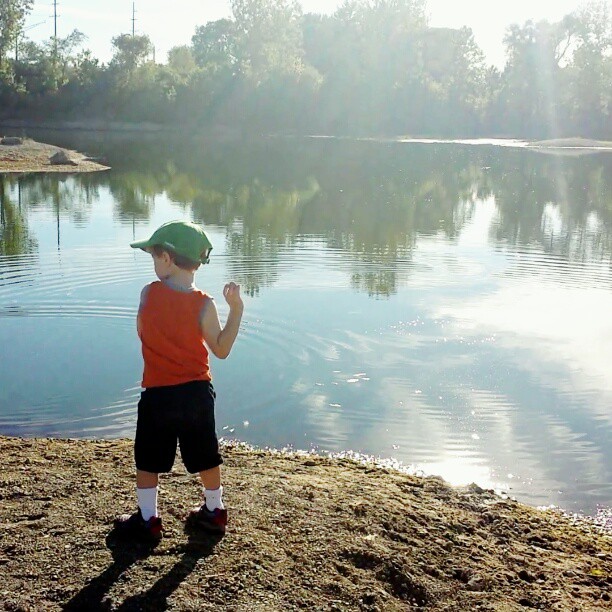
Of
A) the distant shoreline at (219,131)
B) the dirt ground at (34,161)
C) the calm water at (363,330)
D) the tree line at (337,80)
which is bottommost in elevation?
the calm water at (363,330)

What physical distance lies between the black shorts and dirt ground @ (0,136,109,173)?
2772 centimetres

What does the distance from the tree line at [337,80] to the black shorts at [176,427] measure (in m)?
63.8

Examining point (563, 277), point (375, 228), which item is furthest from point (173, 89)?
point (563, 277)

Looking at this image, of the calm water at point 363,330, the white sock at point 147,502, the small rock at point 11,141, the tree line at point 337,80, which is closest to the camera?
the white sock at point 147,502

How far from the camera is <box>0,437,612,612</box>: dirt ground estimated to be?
336 cm

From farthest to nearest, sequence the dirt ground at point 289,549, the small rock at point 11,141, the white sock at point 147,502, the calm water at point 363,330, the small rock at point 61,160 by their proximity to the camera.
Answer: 1. the small rock at point 11,141
2. the small rock at point 61,160
3. the calm water at point 363,330
4. the white sock at point 147,502
5. the dirt ground at point 289,549

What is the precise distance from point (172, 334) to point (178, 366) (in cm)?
15

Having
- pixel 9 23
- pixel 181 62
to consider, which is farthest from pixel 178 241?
pixel 181 62

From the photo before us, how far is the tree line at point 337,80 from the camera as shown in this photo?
7019 centimetres

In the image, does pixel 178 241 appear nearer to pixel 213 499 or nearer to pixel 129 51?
pixel 213 499

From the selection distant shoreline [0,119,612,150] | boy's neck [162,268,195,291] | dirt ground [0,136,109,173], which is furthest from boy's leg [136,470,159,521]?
distant shoreline [0,119,612,150]

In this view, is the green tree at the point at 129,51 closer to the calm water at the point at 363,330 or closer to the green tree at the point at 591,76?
the green tree at the point at 591,76

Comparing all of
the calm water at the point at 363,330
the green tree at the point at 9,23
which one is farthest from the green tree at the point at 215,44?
the calm water at the point at 363,330

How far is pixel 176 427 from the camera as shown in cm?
389
